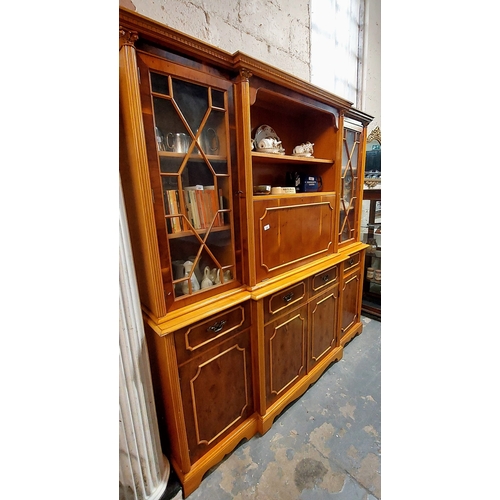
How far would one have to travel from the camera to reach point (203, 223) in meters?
1.11

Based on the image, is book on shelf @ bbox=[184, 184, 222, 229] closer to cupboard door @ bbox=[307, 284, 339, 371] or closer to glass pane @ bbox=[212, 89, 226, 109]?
glass pane @ bbox=[212, 89, 226, 109]

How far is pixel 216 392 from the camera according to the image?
119cm

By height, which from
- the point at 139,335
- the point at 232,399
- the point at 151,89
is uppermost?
the point at 151,89

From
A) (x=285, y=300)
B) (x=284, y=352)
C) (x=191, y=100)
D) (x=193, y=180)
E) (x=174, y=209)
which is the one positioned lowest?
(x=284, y=352)

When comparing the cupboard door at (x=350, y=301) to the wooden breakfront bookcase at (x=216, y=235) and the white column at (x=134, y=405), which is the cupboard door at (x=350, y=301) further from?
the white column at (x=134, y=405)

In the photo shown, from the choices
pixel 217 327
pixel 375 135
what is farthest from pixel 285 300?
pixel 375 135

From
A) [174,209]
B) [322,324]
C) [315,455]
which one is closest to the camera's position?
[174,209]

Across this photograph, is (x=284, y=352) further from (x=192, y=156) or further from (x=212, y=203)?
(x=192, y=156)

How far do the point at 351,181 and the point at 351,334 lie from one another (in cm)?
137

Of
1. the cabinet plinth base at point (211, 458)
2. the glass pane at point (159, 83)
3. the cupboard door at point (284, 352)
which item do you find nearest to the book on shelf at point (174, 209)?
the glass pane at point (159, 83)

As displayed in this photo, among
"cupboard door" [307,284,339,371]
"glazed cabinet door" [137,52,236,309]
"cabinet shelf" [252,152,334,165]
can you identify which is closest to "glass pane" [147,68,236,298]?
"glazed cabinet door" [137,52,236,309]
